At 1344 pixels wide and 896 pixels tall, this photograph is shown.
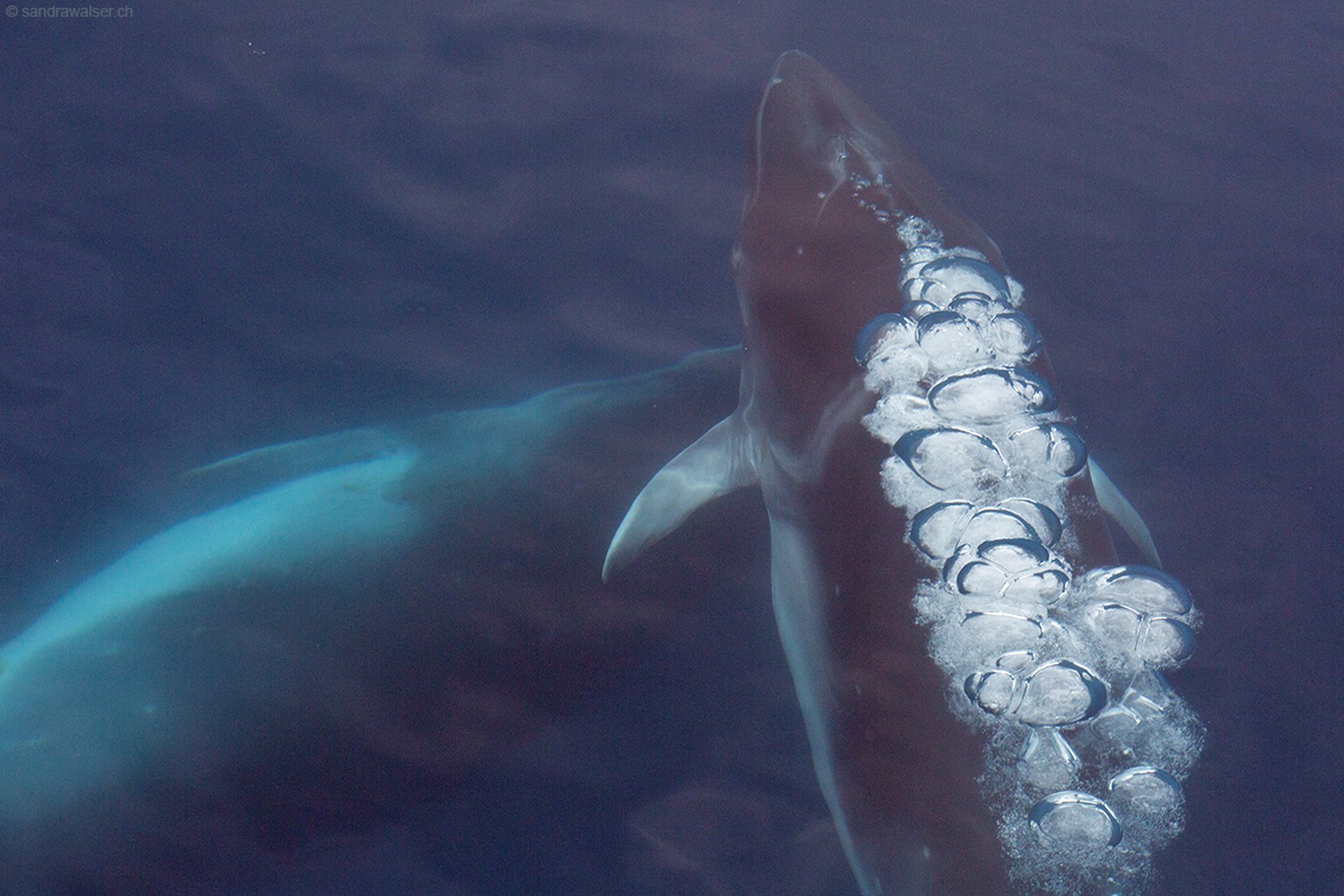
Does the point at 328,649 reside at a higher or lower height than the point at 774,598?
higher

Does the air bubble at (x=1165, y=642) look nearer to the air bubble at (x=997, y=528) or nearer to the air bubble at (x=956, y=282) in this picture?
the air bubble at (x=997, y=528)

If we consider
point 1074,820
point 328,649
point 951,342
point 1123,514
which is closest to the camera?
point 1074,820

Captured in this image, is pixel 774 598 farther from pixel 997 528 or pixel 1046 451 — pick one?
pixel 1046 451

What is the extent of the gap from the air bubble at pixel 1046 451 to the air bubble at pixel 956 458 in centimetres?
9

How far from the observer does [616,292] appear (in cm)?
638

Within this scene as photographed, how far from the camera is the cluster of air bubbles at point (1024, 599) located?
3.50m

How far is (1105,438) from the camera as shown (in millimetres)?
5906

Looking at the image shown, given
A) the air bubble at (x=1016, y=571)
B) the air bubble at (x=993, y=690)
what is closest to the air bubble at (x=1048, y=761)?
the air bubble at (x=993, y=690)

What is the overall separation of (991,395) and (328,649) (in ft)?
11.8

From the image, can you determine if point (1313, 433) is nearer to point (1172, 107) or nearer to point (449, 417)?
point (1172, 107)

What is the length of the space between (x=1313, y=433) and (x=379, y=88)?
6854 mm

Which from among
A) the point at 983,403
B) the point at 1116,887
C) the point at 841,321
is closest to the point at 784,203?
the point at 841,321

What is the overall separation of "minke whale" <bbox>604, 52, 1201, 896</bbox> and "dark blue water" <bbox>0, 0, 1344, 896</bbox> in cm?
97

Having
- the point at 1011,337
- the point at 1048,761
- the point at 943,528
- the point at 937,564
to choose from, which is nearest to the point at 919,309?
the point at 1011,337
